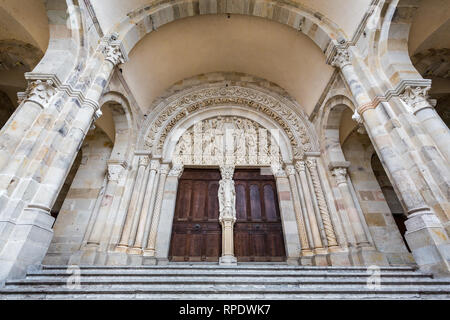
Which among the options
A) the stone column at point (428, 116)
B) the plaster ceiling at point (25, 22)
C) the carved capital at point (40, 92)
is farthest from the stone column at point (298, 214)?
the plaster ceiling at point (25, 22)

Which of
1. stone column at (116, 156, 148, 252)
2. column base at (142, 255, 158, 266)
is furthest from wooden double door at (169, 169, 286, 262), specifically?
stone column at (116, 156, 148, 252)

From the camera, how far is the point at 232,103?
22.4ft

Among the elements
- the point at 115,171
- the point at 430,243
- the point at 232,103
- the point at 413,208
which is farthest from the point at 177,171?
the point at 430,243

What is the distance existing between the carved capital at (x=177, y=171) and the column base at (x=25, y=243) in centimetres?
312

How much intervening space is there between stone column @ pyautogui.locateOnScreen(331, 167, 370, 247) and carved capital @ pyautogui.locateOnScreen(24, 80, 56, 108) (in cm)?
572

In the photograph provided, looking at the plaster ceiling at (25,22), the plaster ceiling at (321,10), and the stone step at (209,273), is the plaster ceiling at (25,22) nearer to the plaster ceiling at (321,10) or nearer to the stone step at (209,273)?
the plaster ceiling at (321,10)

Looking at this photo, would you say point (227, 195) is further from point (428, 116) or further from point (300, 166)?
point (428, 116)

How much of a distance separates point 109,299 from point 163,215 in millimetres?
3192

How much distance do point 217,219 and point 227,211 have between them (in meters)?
0.39

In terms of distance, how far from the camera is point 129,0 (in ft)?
15.7

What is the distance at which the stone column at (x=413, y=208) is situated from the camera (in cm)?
264

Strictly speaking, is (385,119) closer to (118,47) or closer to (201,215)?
(201,215)

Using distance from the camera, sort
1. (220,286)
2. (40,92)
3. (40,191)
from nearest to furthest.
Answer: (220,286) → (40,191) → (40,92)
